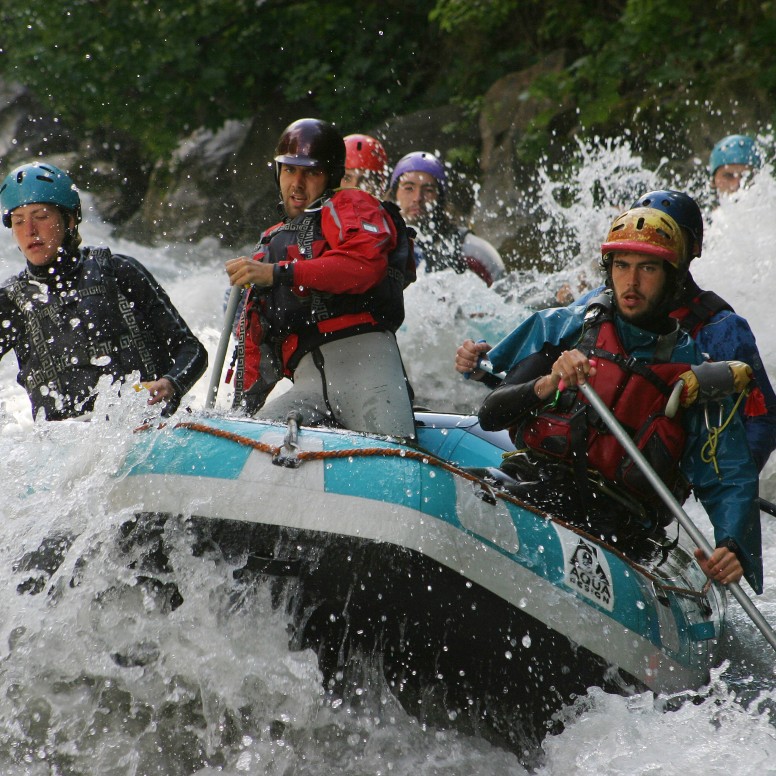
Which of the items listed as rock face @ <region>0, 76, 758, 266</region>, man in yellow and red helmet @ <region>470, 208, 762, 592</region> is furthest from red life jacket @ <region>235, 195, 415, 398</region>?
rock face @ <region>0, 76, 758, 266</region>

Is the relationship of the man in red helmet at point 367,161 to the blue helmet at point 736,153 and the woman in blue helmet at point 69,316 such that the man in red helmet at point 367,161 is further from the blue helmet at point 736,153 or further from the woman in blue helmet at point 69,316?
the woman in blue helmet at point 69,316

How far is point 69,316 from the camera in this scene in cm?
412

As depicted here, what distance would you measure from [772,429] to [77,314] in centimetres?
276

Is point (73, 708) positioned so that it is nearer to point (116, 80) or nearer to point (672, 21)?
point (672, 21)

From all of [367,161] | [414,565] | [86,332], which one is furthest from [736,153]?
[414,565]

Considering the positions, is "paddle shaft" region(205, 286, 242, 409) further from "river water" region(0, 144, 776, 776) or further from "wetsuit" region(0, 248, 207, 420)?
"river water" region(0, 144, 776, 776)

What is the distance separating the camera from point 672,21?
10867 millimetres

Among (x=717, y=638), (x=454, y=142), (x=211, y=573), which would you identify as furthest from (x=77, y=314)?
(x=454, y=142)

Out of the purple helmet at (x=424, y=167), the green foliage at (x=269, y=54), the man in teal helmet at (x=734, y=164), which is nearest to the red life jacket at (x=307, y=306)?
the purple helmet at (x=424, y=167)

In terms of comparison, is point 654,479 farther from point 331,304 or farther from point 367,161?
point 367,161

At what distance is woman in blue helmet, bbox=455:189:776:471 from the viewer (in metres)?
4.09

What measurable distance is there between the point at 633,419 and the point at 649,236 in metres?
0.63

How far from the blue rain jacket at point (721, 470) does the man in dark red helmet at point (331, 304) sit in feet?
2.11

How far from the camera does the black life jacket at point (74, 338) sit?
409cm
